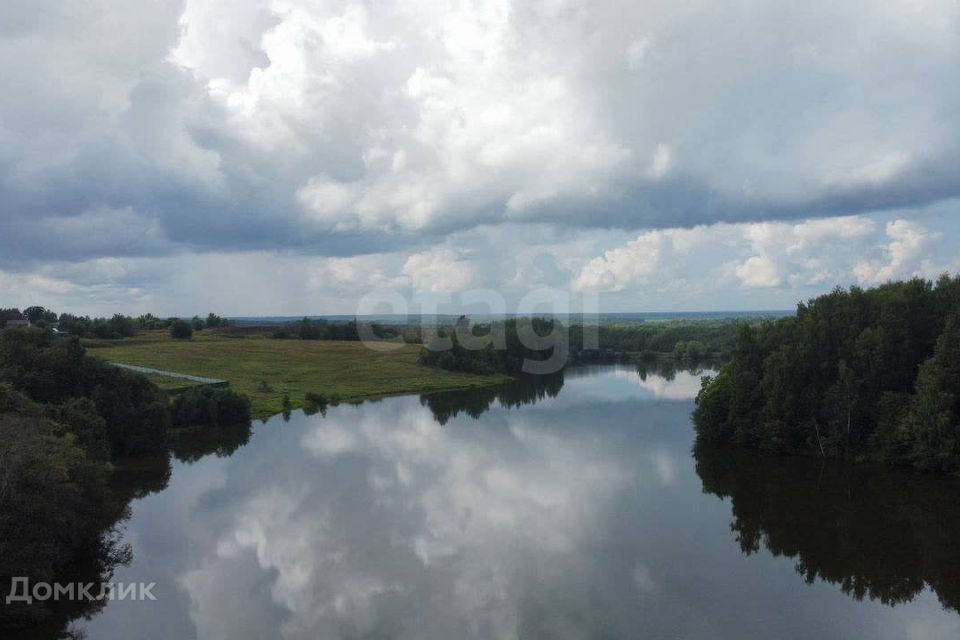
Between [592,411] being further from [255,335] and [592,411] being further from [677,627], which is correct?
[255,335]

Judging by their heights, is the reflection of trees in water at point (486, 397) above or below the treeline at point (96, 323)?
below

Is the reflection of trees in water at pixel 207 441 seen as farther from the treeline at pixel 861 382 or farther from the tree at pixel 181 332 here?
the tree at pixel 181 332

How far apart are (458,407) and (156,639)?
37679 millimetres

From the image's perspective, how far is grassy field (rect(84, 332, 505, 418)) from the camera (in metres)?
56.0

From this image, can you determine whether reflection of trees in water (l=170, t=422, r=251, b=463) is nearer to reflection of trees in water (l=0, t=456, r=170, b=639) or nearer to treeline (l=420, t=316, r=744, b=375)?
reflection of trees in water (l=0, t=456, r=170, b=639)

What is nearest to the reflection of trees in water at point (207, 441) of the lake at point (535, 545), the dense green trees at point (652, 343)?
the lake at point (535, 545)

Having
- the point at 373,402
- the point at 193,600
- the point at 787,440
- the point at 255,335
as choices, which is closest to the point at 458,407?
the point at 373,402

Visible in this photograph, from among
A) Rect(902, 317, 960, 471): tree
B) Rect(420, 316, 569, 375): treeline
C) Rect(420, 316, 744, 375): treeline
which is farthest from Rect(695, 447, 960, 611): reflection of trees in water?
Rect(420, 316, 569, 375): treeline

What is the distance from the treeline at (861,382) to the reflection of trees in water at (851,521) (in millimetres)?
1390

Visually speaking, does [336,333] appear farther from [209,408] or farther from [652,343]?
[209,408]

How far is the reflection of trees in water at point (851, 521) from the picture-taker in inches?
691

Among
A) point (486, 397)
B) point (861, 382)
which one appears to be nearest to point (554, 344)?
point (486, 397)

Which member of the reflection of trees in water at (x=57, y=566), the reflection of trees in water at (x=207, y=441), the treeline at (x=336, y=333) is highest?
the treeline at (x=336, y=333)

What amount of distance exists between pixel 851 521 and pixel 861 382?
33.4ft
